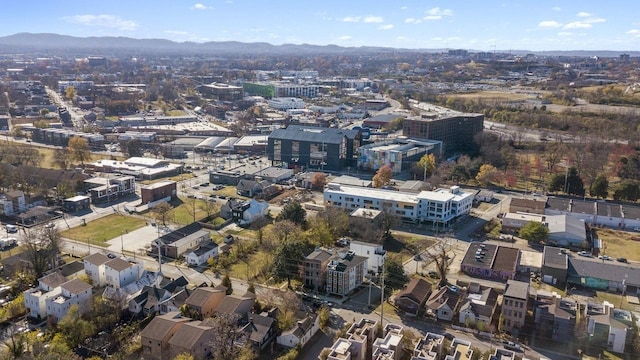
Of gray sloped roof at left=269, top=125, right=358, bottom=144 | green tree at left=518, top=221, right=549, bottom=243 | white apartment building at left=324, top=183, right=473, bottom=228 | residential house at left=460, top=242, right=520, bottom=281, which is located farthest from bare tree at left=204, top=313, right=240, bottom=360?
gray sloped roof at left=269, top=125, right=358, bottom=144

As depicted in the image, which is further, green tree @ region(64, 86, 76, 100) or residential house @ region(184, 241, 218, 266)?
green tree @ region(64, 86, 76, 100)

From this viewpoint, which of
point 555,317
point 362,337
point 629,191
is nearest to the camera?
point 362,337

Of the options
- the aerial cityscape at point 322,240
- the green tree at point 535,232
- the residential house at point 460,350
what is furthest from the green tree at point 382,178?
the residential house at point 460,350

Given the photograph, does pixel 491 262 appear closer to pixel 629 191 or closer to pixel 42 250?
pixel 629 191

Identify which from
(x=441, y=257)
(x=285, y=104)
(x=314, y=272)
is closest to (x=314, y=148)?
(x=441, y=257)

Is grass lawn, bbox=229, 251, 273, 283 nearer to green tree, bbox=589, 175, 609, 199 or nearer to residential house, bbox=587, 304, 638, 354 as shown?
residential house, bbox=587, 304, 638, 354

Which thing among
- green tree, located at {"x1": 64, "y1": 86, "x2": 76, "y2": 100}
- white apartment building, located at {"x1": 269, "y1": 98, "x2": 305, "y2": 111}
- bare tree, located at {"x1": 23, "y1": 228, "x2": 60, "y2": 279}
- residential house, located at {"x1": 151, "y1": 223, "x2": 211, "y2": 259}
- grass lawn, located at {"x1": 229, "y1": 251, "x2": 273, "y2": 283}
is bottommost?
grass lawn, located at {"x1": 229, "y1": 251, "x2": 273, "y2": 283}
